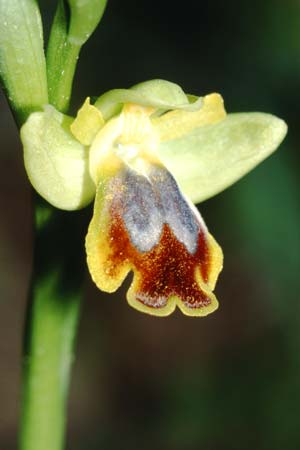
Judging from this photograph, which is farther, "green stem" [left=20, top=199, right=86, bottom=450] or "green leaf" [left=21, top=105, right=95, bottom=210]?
"green stem" [left=20, top=199, right=86, bottom=450]

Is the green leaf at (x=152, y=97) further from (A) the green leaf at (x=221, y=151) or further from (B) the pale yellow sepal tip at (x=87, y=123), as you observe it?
(A) the green leaf at (x=221, y=151)

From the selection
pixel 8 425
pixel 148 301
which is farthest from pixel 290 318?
pixel 148 301

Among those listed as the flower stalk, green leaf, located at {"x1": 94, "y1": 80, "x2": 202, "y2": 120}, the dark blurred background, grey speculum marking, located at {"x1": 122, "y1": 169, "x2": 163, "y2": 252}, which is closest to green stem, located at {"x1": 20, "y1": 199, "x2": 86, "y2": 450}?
the flower stalk

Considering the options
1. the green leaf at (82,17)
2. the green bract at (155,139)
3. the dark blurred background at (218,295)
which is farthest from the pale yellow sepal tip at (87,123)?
the dark blurred background at (218,295)

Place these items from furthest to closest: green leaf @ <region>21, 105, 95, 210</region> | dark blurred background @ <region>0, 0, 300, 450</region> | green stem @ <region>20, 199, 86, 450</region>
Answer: dark blurred background @ <region>0, 0, 300, 450</region>
green stem @ <region>20, 199, 86, 450</region>
green leaf @ <region>21, 105, 95, 210</region>

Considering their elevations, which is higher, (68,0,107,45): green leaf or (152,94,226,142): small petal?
(68,0,107,45): green leaf

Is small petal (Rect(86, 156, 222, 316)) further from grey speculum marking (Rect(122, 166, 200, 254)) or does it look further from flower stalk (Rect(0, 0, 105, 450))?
flower stalk (Rect(0, 0, 105, 450))
